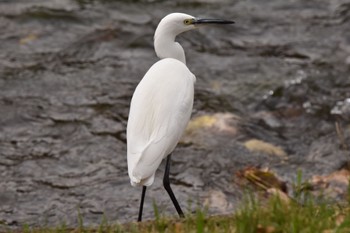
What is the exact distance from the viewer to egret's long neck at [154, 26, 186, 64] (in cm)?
545

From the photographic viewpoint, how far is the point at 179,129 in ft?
16.5

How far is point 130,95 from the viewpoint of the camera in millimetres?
7895

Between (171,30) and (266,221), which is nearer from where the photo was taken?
(266,221)

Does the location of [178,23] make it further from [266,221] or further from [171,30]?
[266,221]

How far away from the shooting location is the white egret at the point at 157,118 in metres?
4.71

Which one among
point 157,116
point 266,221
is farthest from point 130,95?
point 266,221

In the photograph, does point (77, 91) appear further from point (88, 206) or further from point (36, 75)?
point (88, 206)

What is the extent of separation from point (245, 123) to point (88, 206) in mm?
1777

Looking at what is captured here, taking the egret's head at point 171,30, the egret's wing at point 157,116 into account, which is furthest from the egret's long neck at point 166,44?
the egret's wing at point 157,116

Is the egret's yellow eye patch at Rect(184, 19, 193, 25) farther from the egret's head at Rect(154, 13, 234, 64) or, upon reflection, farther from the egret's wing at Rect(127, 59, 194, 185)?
the egret's wing at Rect(127, 59, 194, 185)

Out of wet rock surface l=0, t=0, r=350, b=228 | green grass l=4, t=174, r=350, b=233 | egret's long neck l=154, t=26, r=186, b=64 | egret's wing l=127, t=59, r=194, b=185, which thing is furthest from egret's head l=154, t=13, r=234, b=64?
green grass l=4, t=174, r=350, b=233

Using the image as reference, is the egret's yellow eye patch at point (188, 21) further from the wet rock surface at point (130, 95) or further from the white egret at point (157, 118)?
the wet rock surface at point (130, 95)

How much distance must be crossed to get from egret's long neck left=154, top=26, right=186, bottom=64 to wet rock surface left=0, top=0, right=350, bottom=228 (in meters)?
0.91

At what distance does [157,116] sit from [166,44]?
2.20 ft
